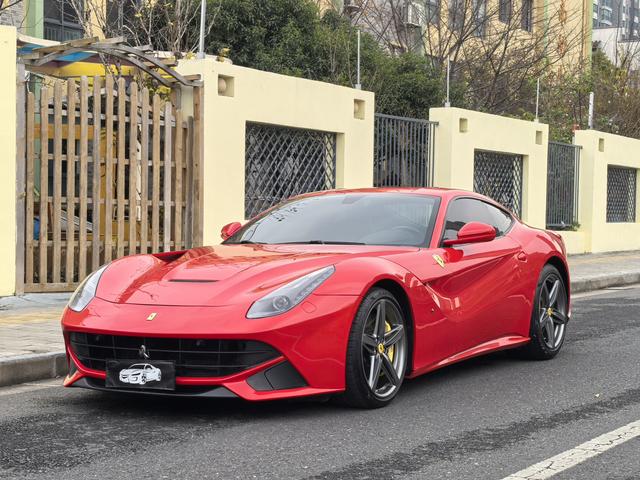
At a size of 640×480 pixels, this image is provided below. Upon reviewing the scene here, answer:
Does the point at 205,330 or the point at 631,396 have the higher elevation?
the point at 205,330

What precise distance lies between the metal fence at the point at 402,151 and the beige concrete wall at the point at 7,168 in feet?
20.6

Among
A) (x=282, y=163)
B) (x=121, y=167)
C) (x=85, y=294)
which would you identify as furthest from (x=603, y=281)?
(x=85, y=294)

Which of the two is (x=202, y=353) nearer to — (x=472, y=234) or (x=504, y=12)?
(x=472, y=234)

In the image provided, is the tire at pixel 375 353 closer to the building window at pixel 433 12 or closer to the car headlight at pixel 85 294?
the car headlight at pixel 85 294

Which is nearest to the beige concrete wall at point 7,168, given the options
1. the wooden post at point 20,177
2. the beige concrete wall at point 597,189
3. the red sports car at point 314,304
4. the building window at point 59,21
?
the wooden post at point 20,177

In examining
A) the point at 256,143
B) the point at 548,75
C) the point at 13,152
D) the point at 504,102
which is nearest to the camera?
the point at 13,152

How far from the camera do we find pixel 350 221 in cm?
710

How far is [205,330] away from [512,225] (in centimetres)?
335

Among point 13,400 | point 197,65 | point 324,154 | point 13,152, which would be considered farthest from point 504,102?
point 13,400

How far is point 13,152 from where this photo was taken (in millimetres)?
10602

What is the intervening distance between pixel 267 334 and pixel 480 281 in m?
2.11

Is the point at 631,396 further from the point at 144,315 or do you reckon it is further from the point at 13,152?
the point at 13,152

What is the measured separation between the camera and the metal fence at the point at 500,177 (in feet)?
60.6

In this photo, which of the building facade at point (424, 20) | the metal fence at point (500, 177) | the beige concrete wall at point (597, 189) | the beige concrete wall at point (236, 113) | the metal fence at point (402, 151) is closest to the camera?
the beige concrete wall at point (236, 113)
